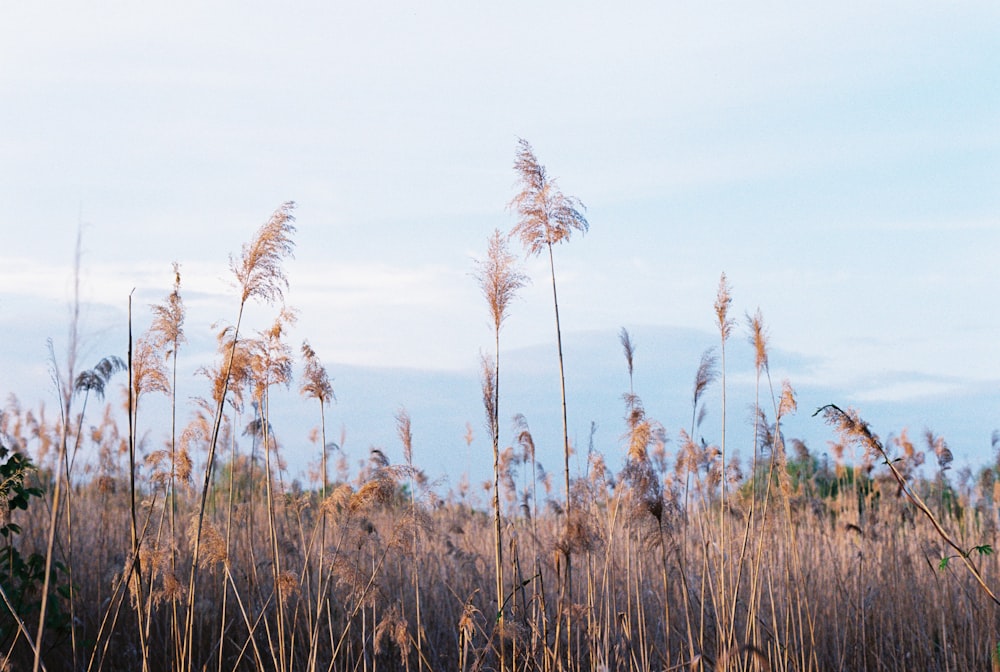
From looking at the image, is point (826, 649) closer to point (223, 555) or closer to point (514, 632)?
point (514, 632)

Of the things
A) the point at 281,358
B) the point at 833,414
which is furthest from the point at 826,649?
the point at 281,358

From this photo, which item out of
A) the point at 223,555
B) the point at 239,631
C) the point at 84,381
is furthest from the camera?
the point at 239,631

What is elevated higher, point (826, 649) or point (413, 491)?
point (413, 491)

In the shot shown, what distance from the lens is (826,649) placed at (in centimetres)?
545

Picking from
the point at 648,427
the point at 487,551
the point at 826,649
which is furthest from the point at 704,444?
the point at 648,427

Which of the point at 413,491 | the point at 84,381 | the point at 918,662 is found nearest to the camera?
the point at 413,491

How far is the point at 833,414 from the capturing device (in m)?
2.77

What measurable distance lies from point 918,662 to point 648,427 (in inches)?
109

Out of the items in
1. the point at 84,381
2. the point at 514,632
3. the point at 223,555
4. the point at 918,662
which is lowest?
the point at 918,662

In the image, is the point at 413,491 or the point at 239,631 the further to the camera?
the point at 239,631

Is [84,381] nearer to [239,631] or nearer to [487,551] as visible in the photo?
[239,631]

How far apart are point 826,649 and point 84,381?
4194 millimetres

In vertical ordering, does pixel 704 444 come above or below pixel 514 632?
above

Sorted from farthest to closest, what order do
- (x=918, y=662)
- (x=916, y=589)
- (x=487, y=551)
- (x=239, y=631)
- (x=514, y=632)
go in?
(x=487, y=551), (x=916, y=589), (x=239, y=631), (x=918, y=662), (x=514, y=632)
